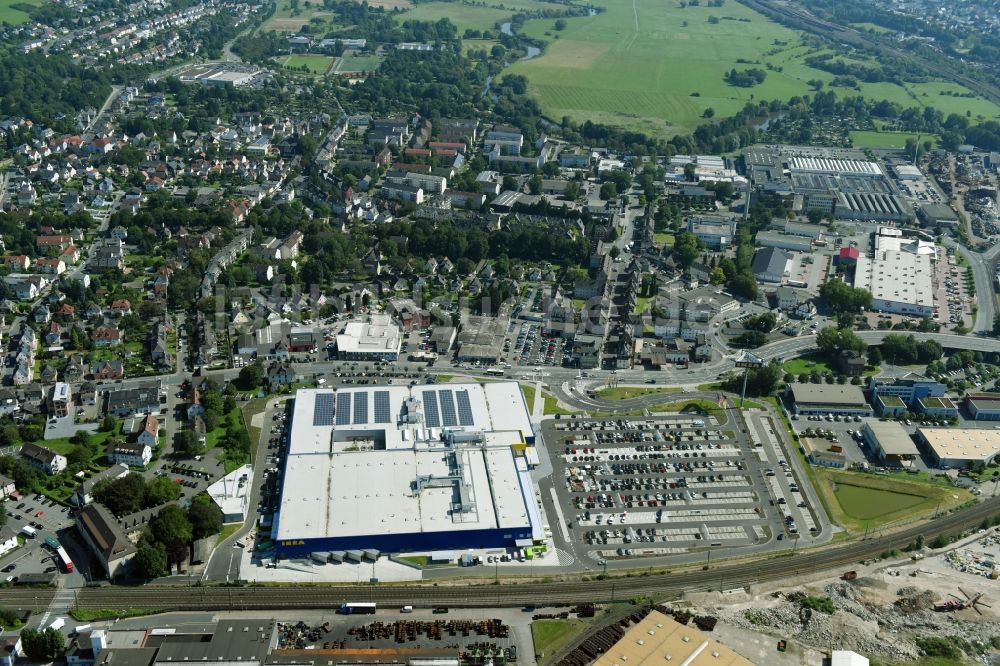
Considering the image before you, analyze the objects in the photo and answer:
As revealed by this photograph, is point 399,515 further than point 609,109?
No

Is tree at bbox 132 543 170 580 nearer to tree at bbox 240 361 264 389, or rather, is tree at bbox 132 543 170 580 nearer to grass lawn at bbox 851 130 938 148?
tree at bbox 240 361 264 389

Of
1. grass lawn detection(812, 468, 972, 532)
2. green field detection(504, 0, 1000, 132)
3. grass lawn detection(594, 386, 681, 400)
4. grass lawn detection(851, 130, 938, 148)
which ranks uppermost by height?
grass lawn detection(812, 468, 972, 532)

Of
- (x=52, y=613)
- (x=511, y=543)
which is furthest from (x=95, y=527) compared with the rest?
(x=511, y=543)

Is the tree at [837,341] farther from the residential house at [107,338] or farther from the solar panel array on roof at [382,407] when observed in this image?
the residential house at [107,338]

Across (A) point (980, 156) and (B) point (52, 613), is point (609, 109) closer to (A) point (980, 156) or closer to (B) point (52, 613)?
(A) point (980, 156)

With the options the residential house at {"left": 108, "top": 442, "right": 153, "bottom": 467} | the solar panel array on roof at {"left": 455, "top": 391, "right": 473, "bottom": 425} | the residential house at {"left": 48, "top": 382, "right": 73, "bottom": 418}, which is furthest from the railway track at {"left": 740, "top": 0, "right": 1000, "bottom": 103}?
the residential house at {"left": 48, "top": 382, "right": 73, "bottom": 418}

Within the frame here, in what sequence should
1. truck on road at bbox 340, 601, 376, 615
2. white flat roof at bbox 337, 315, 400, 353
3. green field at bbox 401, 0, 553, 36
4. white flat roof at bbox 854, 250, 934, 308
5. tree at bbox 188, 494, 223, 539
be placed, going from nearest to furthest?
truck on road at bbox 340, 601, 376, 615
tree at bbox 188, 494, 223, 539
white flat roof at bbox 337, 315, 400, 353
white flat roof at bbox 854, 250, 934, 308
green field at bbox 401, 0, 553, 36

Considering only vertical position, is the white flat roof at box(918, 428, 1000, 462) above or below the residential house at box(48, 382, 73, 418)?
below
